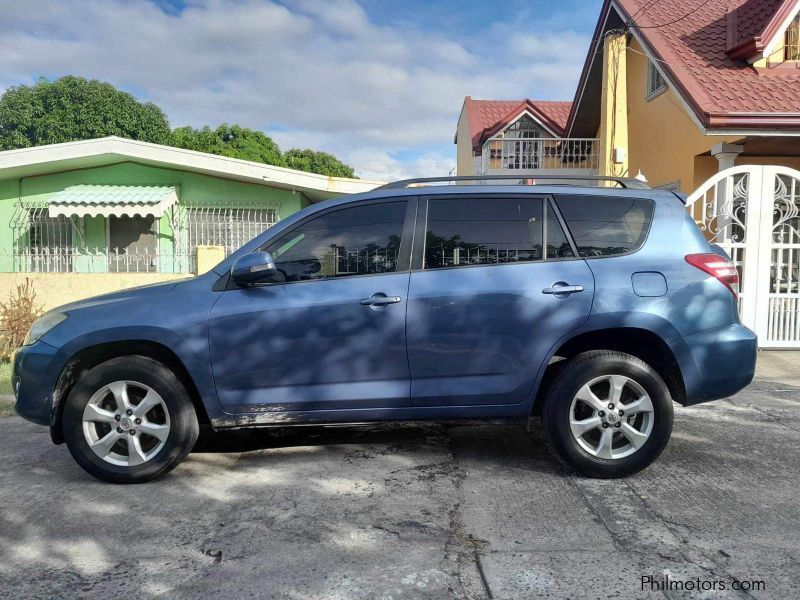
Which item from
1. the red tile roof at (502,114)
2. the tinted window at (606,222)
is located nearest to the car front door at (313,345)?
the tinted window at (606,222)

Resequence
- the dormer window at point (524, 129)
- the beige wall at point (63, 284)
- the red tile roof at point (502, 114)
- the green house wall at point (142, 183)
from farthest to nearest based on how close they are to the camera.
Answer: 1. the dormer window at point (524, 129)
2. the red tile roof at point (502, 114)
3. the green house wall at point (142, 183)
4. the beige wall at point (63, 284)

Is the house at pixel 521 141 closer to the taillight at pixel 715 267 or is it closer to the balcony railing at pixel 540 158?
the balcony railing at pixel 540 158

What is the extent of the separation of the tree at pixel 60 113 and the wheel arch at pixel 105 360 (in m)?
34.9

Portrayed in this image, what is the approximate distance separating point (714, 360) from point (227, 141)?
38.3m

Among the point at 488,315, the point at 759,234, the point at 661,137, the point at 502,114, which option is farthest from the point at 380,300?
the point at 502,114

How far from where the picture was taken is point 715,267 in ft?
13.3

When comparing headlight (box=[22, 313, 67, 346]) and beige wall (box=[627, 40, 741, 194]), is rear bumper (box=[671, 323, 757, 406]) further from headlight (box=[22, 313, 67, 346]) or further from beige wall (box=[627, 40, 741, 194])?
beige wall (box=[627, 40, 741, 194])

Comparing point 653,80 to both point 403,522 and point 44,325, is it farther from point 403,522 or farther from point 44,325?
point 44,325

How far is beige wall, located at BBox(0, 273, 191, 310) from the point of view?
1074 cm

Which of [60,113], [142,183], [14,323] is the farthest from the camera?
[60,113]

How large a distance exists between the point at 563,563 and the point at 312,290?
2094 millimetres

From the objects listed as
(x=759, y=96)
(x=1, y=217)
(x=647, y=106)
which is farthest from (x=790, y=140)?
(x=1, y=217)

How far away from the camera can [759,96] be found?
988cm

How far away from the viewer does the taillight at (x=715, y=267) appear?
13.3 ft
